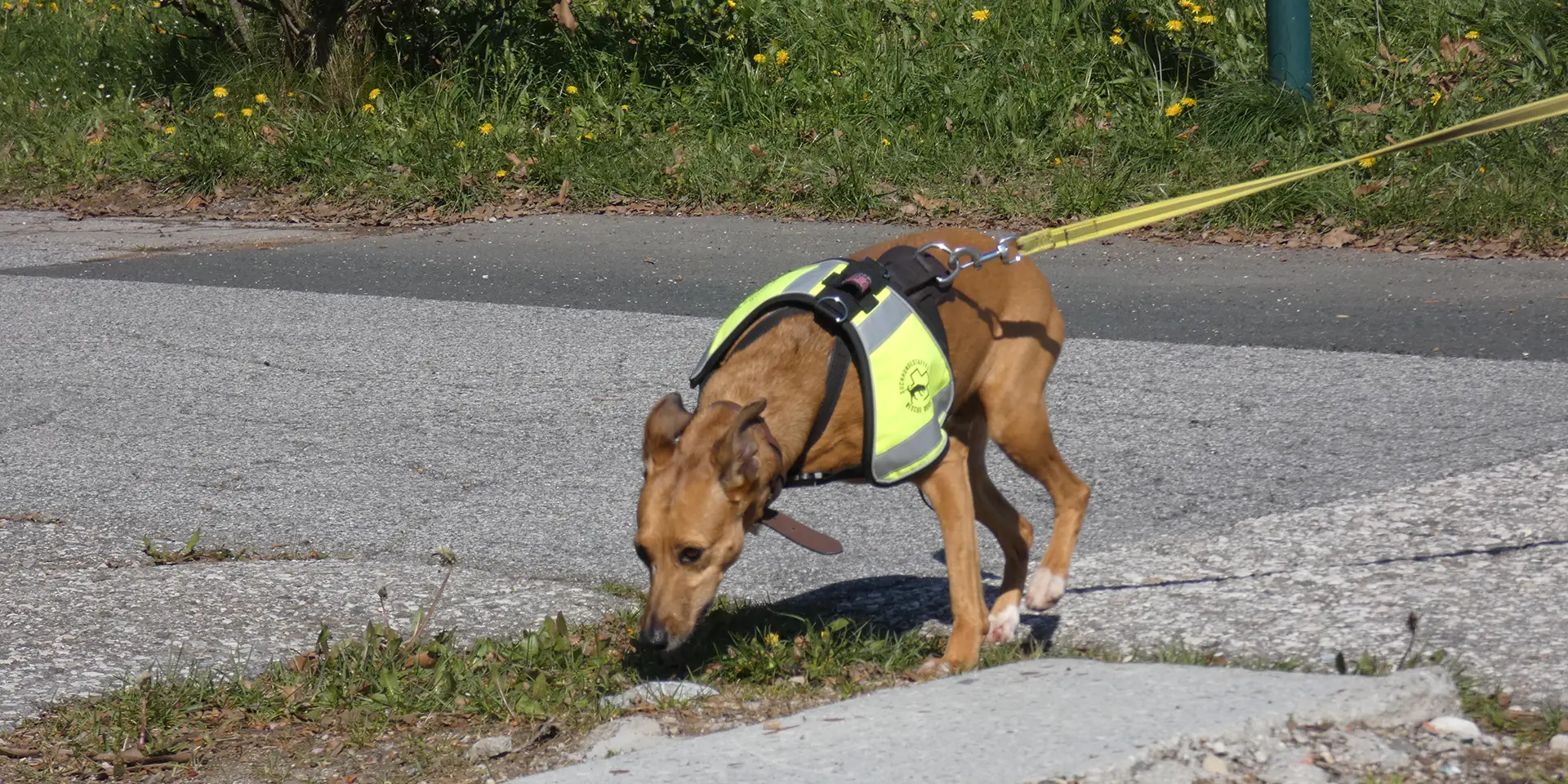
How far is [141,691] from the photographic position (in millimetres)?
3951

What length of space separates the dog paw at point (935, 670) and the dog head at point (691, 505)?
2.16 feet

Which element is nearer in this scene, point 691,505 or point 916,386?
point 691,505


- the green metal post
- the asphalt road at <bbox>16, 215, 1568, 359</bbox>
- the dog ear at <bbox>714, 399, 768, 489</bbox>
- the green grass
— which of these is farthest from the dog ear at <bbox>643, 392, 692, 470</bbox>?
the green metal post

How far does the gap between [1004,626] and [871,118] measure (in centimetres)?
764

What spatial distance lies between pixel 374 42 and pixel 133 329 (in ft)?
17.5

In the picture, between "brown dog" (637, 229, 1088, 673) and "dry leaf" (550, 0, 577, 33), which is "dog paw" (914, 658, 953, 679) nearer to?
"brown dog" (637, 229, 1088, 673)

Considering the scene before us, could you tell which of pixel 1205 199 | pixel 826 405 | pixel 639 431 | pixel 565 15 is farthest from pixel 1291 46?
pixel 826 405

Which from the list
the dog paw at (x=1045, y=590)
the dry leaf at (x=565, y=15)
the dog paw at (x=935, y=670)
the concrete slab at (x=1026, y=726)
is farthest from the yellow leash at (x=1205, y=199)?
the dry leaf at (x=565, y=15)

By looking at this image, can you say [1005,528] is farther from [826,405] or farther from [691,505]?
[691,505]

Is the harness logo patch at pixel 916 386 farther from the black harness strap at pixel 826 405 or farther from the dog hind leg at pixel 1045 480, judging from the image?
the dog hind leg at pixel 1045 480

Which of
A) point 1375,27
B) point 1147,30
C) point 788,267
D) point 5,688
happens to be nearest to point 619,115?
point 788,267

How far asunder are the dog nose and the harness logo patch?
0.82 metres

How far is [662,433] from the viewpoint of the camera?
3.64 metres

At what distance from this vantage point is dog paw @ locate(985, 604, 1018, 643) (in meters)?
4.30
